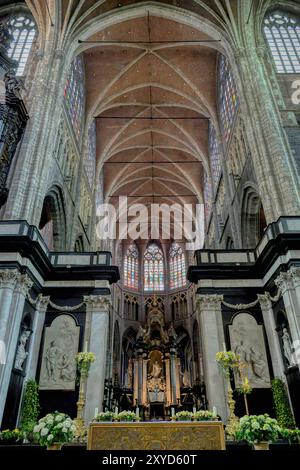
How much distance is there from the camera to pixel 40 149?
15.9 m

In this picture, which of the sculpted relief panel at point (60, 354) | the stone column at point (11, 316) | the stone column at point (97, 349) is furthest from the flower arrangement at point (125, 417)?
the sculpted relief panel at point (60, 354)

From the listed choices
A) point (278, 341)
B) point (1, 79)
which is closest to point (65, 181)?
point (1, 79)

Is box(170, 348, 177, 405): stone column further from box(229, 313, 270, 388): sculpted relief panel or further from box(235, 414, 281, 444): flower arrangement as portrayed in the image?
box(235, 414, 281, 444): flower arrangement

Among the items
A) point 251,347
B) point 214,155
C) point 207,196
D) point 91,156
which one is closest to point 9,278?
point 251,347

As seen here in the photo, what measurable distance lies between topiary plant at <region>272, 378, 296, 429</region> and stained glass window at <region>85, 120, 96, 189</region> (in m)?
20.9

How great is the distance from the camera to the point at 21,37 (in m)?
21.4

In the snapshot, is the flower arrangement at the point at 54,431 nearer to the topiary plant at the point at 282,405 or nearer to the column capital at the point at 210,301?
the topiary plant at the point at 282,405

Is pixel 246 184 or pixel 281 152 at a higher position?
pixel 246 184

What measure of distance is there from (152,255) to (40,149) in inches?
1239

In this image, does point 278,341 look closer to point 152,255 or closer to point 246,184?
point 246,184

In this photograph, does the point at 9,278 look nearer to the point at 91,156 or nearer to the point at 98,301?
the point at 98,301

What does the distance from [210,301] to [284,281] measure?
4.21 m

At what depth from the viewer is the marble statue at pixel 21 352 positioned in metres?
13.1

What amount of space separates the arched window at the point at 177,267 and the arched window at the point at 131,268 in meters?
4.80
